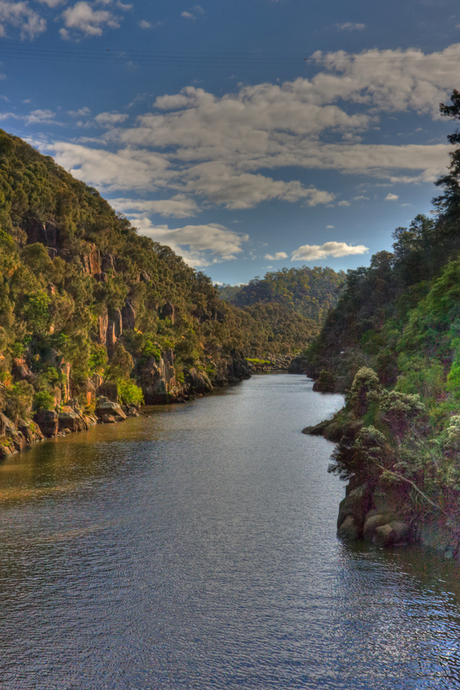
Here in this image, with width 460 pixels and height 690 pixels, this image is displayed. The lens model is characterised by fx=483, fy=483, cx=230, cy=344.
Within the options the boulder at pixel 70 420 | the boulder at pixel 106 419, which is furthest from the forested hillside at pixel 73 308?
the boulder at pixel 106 419

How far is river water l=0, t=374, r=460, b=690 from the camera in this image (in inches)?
620

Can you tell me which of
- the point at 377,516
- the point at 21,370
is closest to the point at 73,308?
the point at 21,370

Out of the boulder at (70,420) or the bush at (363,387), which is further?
the boulder at (70,420)

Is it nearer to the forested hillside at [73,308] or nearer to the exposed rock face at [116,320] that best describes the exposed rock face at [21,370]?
the forested hillside at [73,308]

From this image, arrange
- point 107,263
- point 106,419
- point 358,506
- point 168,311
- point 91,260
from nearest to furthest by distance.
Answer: point 358,506 < point 106,419 < point 91,260 < point 107,263 < point 168,311

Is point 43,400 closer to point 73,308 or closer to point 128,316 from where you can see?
point 73,308

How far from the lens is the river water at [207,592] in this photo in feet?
51.7

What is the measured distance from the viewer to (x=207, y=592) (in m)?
20.5

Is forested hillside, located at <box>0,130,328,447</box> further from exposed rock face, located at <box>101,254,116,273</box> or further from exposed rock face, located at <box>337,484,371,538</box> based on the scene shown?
exposed rock face, located at <box>337,484,371,538</box>

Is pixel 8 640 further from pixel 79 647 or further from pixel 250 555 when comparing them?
pixel 250 555

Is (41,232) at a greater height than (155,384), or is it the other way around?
(41,232)

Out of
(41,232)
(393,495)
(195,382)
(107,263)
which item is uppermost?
(41,232)

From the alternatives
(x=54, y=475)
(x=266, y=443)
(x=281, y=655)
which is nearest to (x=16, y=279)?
(x=54, y=475)

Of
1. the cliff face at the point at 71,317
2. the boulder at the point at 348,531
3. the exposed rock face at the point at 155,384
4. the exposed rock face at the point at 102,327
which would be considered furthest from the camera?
the exposed rock face at the point at 155,384
